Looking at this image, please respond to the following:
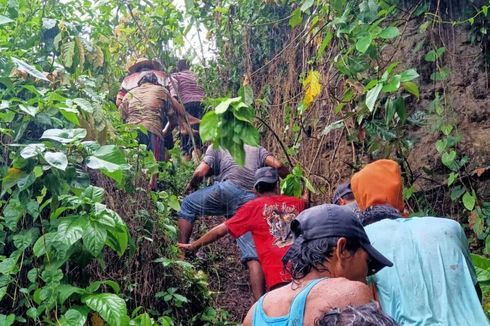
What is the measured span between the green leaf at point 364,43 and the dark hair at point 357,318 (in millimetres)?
2471

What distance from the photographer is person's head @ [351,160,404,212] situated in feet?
9.19

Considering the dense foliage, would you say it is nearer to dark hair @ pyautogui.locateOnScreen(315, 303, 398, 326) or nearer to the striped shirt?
the striped shirt

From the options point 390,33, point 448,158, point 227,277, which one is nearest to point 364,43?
point 390,33

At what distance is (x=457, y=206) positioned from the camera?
4488 mm

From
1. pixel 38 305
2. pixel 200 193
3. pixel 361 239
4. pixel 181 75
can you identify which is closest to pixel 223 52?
pixel 181 75

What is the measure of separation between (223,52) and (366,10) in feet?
12.7

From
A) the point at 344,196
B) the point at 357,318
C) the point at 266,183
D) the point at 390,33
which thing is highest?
the point at 390,33

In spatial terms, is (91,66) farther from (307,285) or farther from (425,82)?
(307,285)

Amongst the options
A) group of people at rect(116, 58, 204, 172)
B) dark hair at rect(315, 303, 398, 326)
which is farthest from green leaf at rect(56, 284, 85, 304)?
group of people at rect(116, 58, 204, 172)

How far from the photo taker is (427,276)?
2.37 meters

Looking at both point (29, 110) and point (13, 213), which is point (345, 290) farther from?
point (29, 110)

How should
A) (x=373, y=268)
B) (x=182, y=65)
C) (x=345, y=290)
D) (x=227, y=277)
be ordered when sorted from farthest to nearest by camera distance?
1. (x=182, y=65)
2. (x=227, y=277)
3. (x=373, y=268)
4. (x=345, y=290)

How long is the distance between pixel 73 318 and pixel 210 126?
3.71ft

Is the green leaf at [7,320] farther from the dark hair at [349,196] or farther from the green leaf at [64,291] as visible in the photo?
the dark hair at [349,196]
